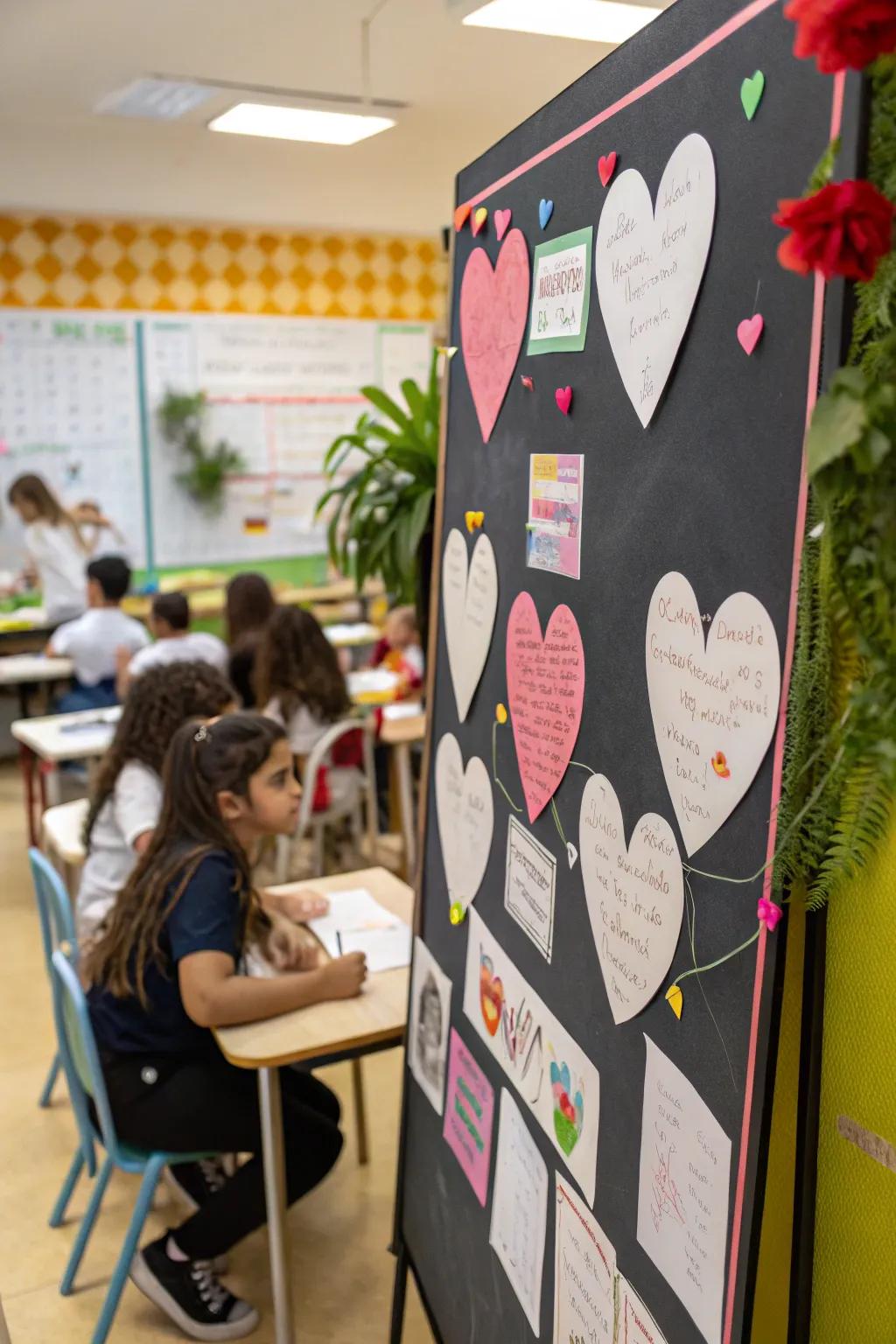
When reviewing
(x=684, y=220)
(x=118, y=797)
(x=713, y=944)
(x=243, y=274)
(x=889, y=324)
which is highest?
(x=243, y=274)

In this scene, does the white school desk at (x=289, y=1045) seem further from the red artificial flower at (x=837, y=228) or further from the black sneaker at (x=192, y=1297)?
the red artificial flower at (x=837, y=228)

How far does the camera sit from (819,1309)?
0.96 m

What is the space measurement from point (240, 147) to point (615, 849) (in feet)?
18.6

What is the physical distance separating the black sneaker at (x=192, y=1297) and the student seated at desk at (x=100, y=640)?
9.47ft

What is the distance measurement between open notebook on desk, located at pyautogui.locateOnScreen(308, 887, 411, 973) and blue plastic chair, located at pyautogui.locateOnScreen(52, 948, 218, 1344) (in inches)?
17.9

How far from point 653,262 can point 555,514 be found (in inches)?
12.1

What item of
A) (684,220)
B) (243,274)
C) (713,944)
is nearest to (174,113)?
(243,274)

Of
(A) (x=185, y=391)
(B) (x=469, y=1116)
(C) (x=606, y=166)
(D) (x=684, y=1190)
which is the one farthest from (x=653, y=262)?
(A) (x=185, y=391)

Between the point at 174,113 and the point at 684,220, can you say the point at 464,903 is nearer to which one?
the point at 684,220

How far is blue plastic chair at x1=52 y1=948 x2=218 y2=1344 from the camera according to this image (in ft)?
6.82

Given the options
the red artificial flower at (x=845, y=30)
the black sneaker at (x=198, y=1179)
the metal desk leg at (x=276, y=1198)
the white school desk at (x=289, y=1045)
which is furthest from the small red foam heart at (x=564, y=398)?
the black sneaker at (x=198, y=1179)

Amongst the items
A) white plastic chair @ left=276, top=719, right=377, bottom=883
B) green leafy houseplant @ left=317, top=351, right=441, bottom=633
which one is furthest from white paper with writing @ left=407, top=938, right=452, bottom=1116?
white plastic chair @ left=276, top=719, right=377, bottom=883

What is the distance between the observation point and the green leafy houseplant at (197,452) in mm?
6543

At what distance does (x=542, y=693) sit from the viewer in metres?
1.31
